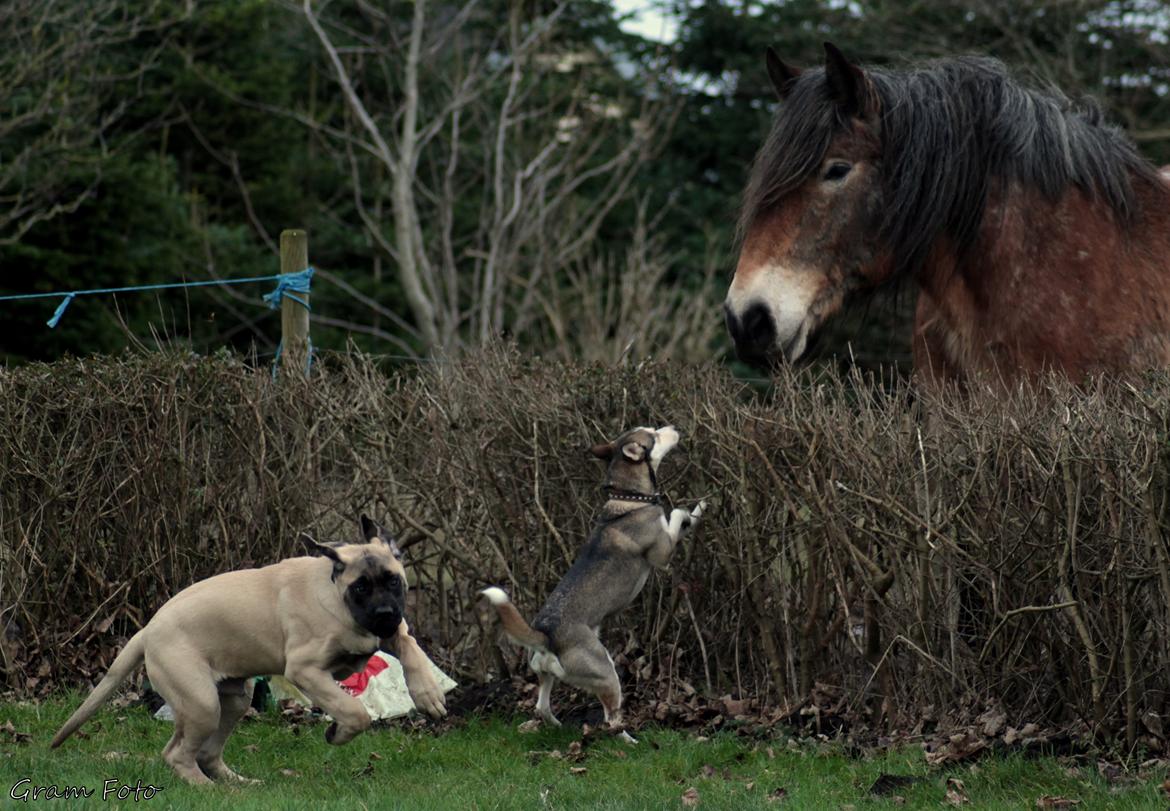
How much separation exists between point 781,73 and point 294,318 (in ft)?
12.0

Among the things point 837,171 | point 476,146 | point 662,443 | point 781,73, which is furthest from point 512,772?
point 476,146

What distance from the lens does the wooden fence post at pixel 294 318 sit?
343 inches

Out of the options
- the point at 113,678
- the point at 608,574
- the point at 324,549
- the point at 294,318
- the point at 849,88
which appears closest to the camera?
the point at 324,549

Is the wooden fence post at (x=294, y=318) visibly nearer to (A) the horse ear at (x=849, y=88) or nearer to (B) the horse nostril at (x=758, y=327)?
(B) the horse nostril at (x=758, y=327)

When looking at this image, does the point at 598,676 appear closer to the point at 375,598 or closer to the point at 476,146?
the point at 375,598

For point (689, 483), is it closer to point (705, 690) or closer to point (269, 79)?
point (705, 690)

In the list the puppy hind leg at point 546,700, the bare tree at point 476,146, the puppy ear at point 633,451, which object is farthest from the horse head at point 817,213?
the bare tree at point 476,146

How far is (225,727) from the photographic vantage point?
6500 mm

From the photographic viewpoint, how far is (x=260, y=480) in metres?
8.23

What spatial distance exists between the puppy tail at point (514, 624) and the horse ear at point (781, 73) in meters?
2.78

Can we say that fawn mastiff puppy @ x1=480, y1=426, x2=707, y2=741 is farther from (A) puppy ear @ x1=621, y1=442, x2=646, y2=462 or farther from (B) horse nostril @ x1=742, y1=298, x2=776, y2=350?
(B) horse nostril @ x1=742, y1=298, x2=776, y2=350

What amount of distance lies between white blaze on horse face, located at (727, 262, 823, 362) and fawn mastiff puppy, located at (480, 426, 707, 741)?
2.59 feet

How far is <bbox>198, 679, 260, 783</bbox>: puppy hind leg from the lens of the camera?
21.0 ft

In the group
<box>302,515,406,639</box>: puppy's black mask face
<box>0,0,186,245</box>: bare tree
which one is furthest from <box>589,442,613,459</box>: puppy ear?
<box>0,0,186,245</box>: bare tree
